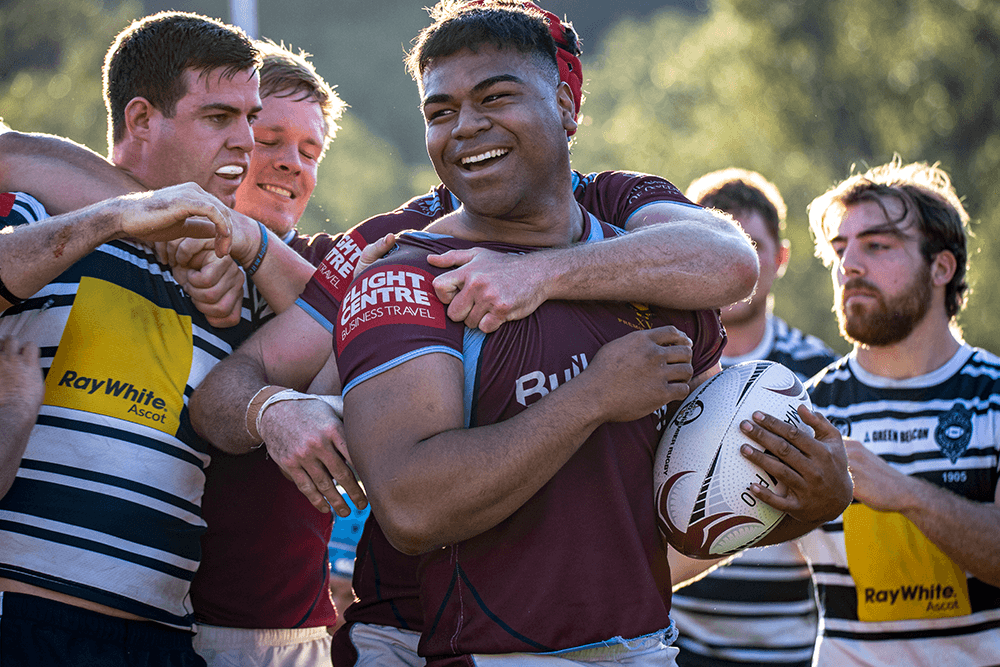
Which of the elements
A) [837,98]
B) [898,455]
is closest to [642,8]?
[837,98]

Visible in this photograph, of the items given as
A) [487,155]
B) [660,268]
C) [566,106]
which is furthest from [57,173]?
[660,268]

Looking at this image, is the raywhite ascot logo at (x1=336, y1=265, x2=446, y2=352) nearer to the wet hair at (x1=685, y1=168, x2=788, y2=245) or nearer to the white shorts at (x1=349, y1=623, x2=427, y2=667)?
the white shorts at (x1=349, y1=623, x2=427, y2=667)

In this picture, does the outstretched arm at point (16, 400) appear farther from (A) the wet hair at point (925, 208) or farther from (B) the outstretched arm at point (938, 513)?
(A) the wet hair at point (925, 208)

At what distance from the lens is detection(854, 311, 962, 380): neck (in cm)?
486

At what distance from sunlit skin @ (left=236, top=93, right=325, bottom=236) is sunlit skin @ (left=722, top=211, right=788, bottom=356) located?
9.40 ft

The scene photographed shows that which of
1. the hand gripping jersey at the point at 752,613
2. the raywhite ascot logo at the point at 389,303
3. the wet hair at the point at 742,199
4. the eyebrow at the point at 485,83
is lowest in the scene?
the hand gripping jersey at the point at 752,613

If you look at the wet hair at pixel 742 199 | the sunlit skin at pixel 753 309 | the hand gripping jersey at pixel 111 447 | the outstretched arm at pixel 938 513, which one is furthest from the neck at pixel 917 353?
the hand gripping jersey at pixel 111 447

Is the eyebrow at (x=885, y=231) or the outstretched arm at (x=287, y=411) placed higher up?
the eyebrow at (x=885, y=231)

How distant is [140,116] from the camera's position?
12.2 ft

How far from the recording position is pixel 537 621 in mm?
2535

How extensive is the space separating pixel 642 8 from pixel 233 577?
60755 mm

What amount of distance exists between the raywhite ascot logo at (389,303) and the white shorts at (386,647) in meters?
0.99

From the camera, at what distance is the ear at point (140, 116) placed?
146 inches

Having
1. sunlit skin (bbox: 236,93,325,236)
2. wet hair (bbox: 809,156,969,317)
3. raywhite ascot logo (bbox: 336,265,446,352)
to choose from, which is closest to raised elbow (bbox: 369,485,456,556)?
raywhite ascot logo (bbox: 336,265,446,352)
